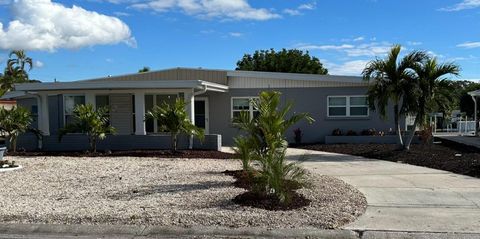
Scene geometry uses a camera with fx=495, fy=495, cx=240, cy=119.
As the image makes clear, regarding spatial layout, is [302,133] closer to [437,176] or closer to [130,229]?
[437,176]

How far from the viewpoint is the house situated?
18.3 metres

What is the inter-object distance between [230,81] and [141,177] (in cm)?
1103

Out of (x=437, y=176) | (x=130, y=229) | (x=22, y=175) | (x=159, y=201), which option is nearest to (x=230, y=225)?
(x=130, y=229)

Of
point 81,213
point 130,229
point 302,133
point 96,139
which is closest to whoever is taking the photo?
point 130,229

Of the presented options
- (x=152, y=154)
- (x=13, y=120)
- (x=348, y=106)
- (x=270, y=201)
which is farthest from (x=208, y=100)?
(x=270, y=201)

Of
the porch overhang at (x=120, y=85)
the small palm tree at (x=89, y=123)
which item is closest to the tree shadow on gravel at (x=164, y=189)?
the small palm tree at (x=89, y=123)

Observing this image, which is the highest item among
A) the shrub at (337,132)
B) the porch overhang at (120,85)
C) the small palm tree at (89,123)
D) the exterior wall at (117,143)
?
the porch overhang at (120,85)

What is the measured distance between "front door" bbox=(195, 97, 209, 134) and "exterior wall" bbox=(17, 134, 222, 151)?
172 inches

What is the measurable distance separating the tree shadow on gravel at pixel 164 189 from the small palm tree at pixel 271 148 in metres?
1.26

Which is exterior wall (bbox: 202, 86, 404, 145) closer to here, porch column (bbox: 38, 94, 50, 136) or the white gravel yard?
porch column (bbox: 38, 94, 50, 136)

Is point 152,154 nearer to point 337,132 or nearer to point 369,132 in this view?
point 337,132

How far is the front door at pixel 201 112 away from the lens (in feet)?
71.6

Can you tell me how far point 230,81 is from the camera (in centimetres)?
2164

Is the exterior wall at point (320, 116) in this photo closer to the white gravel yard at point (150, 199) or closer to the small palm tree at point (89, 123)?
the small palm tree at point (89, 123)
